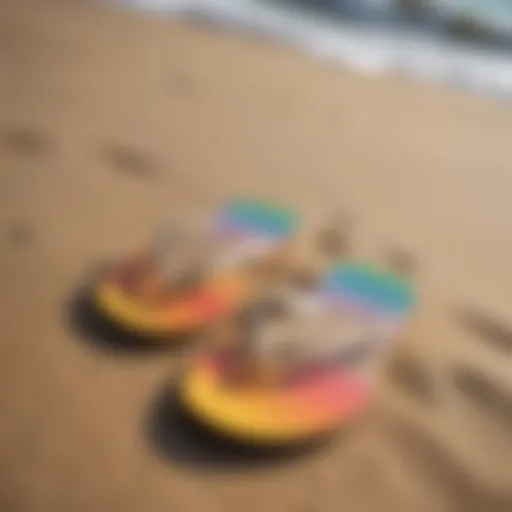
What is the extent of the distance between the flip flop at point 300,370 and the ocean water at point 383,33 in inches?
21.6

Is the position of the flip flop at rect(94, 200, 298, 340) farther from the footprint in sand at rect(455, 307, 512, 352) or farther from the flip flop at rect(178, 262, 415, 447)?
the footprint in sand at rect(455, 307, 512, 352)

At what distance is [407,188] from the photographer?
0.87 m

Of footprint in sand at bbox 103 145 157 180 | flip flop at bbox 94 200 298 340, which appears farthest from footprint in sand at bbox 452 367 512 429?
footprint in sand at bbox 103 145 157 180

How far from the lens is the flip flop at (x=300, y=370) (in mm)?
545

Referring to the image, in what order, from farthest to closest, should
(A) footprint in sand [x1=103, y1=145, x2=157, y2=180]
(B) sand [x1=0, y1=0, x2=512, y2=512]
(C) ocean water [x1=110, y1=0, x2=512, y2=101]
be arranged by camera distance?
1. (C) ocean water [x1=110, y1=0, x2=512, y2=101]
2. (A) footprint in sand [x1=103, y1=145, x2=157, y2=180]
3. (B) sand [x1=0, y1=0, x2=512, y2=512]

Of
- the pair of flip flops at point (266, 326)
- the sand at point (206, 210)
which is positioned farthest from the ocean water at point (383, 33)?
the pair of flip flops at point (266, 326)

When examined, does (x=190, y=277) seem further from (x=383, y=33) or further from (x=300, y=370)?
(x=383, y=33)

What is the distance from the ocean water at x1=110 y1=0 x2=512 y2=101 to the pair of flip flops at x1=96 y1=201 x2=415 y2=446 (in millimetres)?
514

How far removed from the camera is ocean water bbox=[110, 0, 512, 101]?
1.15m

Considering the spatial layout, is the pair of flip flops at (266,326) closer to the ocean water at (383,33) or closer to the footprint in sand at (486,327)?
the footprint in sand at (486,327)

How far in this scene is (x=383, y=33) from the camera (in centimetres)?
127

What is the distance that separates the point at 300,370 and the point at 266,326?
5 centimetres

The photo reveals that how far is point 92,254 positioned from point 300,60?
23.2 inches

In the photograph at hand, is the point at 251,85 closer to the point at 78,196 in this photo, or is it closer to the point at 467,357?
the point at 78,196
